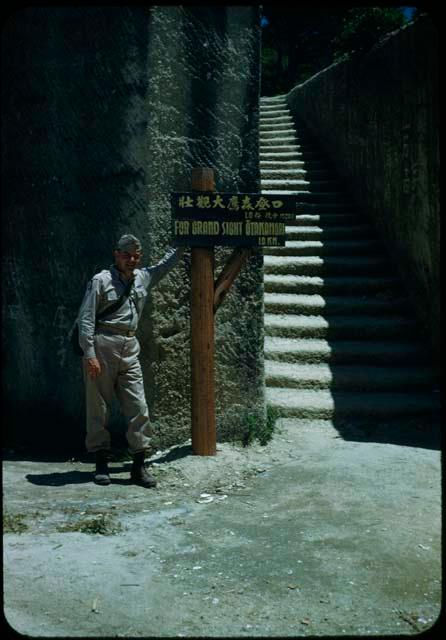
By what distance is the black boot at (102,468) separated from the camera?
5371 mm

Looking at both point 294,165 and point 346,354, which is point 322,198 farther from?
point 346,354

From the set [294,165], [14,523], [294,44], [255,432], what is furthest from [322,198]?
[294,44]

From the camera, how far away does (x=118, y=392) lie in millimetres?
5445

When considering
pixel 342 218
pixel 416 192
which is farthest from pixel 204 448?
pixel 342 218

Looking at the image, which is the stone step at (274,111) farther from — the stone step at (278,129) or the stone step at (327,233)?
the stone step at (327,233)

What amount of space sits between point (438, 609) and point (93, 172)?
4.01 meters

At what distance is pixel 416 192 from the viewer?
8.01m

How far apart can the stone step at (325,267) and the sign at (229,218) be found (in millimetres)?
2950

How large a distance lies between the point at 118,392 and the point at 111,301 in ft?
2.22

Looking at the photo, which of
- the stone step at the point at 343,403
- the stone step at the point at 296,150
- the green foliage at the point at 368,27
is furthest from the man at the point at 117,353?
the stone step at the point at 296,150

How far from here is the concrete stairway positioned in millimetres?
7066

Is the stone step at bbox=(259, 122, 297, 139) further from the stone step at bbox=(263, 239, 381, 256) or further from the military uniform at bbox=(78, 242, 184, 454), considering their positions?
the military uniform at bbox=(78, 242, 184, 454)

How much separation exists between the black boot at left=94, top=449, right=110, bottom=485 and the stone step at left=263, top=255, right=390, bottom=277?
3.92 meters

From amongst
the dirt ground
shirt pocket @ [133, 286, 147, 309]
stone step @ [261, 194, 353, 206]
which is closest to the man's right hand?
shirt pocket @ [133, 286, 147, 309]
